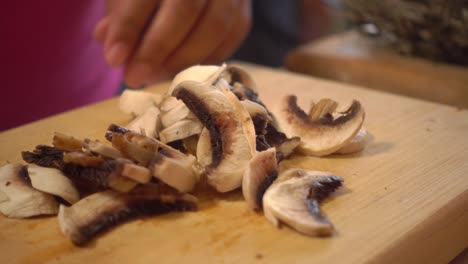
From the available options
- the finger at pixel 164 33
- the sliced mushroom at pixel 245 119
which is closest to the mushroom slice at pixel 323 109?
the sliced mushroom at pixel 245 119

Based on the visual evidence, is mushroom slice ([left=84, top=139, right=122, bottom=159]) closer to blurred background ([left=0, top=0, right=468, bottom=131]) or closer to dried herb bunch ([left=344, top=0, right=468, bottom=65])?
blurred background ([left=0, top=0, right=468, bottom=131])

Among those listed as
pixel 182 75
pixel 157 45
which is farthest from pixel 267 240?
pixel 157 45

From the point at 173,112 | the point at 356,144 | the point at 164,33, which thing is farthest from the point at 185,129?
the point at 164,33

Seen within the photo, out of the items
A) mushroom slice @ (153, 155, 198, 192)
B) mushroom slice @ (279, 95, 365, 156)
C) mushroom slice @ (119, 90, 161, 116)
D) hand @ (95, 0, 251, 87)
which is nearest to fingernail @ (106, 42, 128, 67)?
hand @ (95, 0, 251, 87)

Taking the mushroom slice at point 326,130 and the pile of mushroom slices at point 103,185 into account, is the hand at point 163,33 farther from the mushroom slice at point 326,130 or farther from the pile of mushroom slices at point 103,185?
the pile of mushroom slices at point 103,185

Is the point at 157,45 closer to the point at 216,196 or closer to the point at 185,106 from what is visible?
the point at 185,106
